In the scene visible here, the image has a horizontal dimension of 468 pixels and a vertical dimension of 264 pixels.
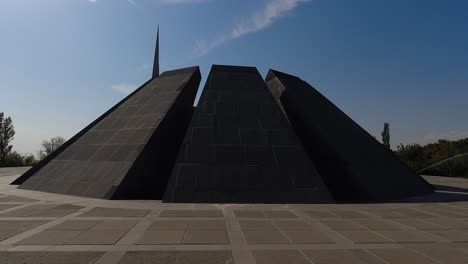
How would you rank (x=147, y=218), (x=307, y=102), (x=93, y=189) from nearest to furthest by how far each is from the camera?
1. (x=147, y=218)
2. (x=93, y=189)
3. (x=307, y=102)

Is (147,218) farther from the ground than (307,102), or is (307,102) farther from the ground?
(307,102)

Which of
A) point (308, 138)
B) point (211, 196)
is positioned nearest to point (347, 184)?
point (308, 138)

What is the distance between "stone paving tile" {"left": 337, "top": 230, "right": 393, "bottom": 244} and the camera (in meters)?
6.73

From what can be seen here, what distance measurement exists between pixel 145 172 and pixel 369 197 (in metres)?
10.6

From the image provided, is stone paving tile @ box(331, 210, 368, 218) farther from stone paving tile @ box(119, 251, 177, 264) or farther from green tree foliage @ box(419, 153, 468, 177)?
green tree foliage @ box(419, 153, 468, 177)

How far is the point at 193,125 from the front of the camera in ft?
47.6

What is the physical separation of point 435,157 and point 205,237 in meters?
50.3

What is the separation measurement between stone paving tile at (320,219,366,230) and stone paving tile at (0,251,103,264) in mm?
6090

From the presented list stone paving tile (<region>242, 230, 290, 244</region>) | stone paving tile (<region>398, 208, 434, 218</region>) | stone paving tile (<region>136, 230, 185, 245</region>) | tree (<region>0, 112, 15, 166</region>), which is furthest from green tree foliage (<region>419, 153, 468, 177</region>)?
tree (<region>0, 112, 15, 166</region>)

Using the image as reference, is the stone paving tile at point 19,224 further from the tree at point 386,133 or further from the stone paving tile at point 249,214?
the tree at point 386,133

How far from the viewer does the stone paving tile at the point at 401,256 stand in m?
5.45

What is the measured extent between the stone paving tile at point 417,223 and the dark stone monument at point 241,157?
3.35 meters

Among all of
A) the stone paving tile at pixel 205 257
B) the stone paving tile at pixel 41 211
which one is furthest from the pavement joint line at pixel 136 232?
the stone paving tile at pixel 41 211

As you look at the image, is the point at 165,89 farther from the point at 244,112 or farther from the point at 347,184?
the point at 347,184
